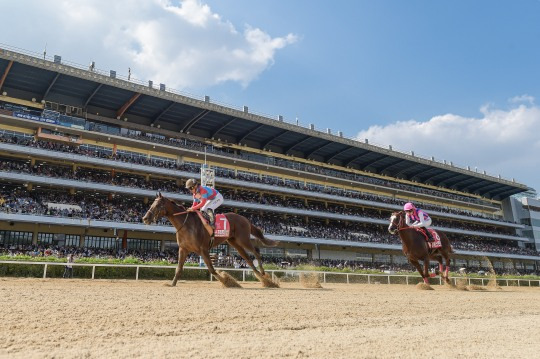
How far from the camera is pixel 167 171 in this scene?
1374 inches

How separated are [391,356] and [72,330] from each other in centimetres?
311

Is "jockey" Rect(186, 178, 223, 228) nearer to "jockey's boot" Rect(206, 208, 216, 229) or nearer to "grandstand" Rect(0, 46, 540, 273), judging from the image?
"jockey's boot" Rect(206, 208, 216, 229)

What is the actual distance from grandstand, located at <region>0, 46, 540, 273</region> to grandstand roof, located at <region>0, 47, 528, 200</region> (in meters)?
0.11

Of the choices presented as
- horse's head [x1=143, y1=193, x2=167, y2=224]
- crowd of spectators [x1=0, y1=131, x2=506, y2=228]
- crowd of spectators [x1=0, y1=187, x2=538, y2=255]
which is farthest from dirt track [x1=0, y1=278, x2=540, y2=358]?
crowd of spectators [x1=0, y1=131, x2=506, y2=228]

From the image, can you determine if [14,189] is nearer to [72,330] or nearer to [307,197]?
[307,197]

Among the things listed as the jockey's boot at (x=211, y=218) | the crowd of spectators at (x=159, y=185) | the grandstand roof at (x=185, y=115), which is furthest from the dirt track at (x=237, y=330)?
the grandstand roof at (x=185, y=115)

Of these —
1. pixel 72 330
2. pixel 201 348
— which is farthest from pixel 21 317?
pixel 201 348

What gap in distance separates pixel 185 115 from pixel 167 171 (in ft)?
20.8

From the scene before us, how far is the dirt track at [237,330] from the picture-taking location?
Result: 12.4 ft

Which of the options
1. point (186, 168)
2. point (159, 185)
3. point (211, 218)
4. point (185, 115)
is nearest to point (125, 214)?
point (159, 185)

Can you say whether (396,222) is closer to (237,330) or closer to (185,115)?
(237,330)

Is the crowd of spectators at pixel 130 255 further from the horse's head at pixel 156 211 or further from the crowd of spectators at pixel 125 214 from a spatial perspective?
the horse's head at pixel 156 211

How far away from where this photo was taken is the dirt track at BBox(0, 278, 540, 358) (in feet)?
12.4

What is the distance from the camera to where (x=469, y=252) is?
49781 millimetres
